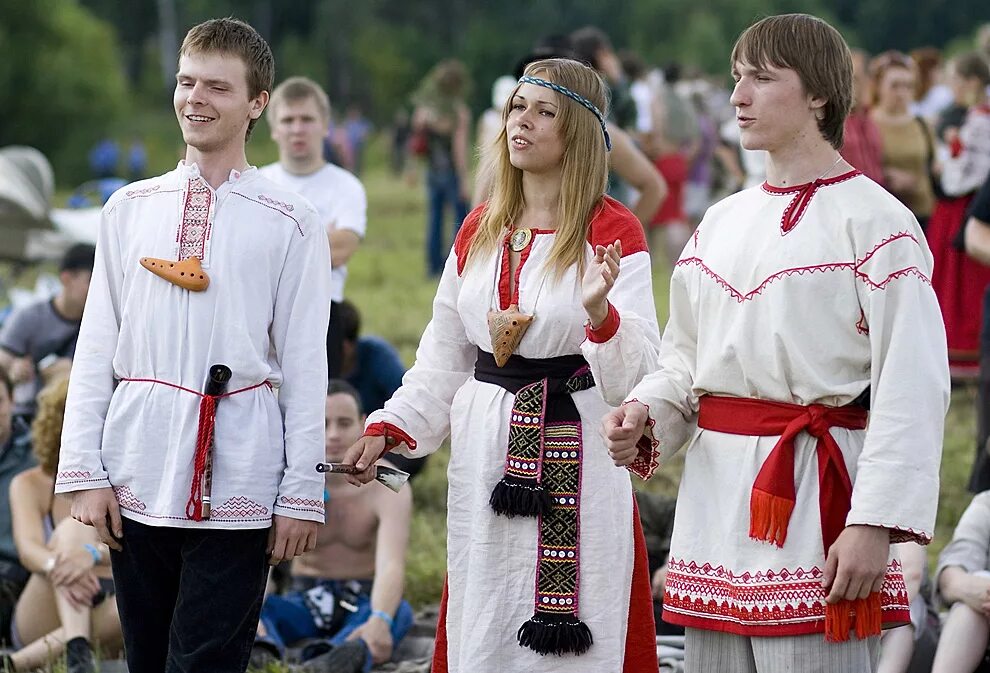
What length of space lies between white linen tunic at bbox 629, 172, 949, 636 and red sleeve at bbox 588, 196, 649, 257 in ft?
1.47

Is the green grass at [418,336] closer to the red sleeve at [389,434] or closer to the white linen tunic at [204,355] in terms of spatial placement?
the red sleeve at [389,434]

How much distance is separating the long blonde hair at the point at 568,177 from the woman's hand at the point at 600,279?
12.0 inches

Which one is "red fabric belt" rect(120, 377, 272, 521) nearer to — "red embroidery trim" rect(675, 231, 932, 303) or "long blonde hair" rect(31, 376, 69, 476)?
"red embroidery trim" rect(675, 231, 932, 303)

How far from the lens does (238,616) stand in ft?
11.6

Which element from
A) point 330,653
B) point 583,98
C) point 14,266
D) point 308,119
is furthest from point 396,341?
point 583,98

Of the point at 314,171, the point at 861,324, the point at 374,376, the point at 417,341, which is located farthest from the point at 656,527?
the point at 417,341

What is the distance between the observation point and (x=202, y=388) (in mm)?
3512

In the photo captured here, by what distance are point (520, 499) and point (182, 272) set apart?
3.09 ft

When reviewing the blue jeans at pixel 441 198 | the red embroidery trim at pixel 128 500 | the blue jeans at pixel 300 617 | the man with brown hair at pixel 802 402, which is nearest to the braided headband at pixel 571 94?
the man with brown hair at pixel 802 402

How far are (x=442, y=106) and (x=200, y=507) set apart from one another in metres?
10.9

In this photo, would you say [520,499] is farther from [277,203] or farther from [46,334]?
[46,334]

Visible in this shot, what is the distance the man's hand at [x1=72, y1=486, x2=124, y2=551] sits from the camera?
350 cm

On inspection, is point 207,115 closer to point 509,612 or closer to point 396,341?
point 509,612

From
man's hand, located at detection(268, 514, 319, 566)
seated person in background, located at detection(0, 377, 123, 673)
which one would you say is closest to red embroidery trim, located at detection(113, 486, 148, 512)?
man's hand, located at detection(268, 514, 319, 566)
